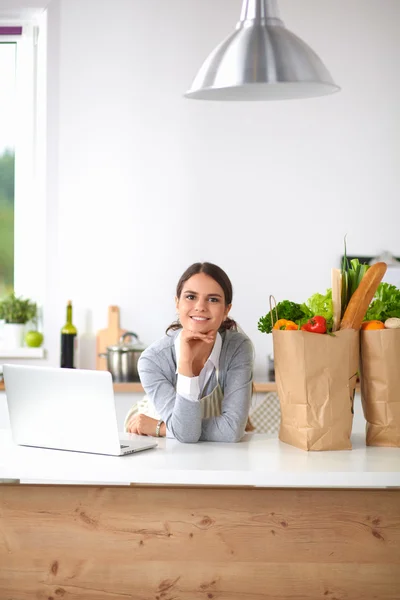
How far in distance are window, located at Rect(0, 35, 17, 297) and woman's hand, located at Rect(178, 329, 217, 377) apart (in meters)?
2.62

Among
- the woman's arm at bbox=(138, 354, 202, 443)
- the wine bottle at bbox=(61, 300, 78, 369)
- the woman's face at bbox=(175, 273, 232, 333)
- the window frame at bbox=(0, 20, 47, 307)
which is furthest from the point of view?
the window frame at bbox=(0, 20, 47, 307)

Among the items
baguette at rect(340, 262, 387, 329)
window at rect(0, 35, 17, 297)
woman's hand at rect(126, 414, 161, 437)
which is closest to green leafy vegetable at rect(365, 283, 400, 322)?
baguette at rect(340, 262, 387, 329)

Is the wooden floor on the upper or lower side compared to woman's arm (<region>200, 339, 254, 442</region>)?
lower

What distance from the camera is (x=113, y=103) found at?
453 cm

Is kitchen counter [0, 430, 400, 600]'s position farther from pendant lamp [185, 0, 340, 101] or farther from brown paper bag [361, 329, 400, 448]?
pendant lamp [185, 0, 340, 101]

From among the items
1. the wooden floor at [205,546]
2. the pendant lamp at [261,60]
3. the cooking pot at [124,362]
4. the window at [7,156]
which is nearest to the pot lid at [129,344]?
the cooking pot at [124,362]

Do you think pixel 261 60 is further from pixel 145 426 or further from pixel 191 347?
pixel 145 426

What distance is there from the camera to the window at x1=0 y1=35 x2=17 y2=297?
15.5ft

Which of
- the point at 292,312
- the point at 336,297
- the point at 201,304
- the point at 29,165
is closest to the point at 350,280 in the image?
the point at 336,297

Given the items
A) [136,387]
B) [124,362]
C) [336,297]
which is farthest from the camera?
[124,362]

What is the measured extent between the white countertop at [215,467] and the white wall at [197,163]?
251cm

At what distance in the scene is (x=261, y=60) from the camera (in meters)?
2.18

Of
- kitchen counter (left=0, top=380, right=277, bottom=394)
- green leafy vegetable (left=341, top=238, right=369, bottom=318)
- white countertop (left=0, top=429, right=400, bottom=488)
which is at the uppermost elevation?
green leafy vegetable (left=341, top=238, right=369, bottom=318)

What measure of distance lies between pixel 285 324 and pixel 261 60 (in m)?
0.68
